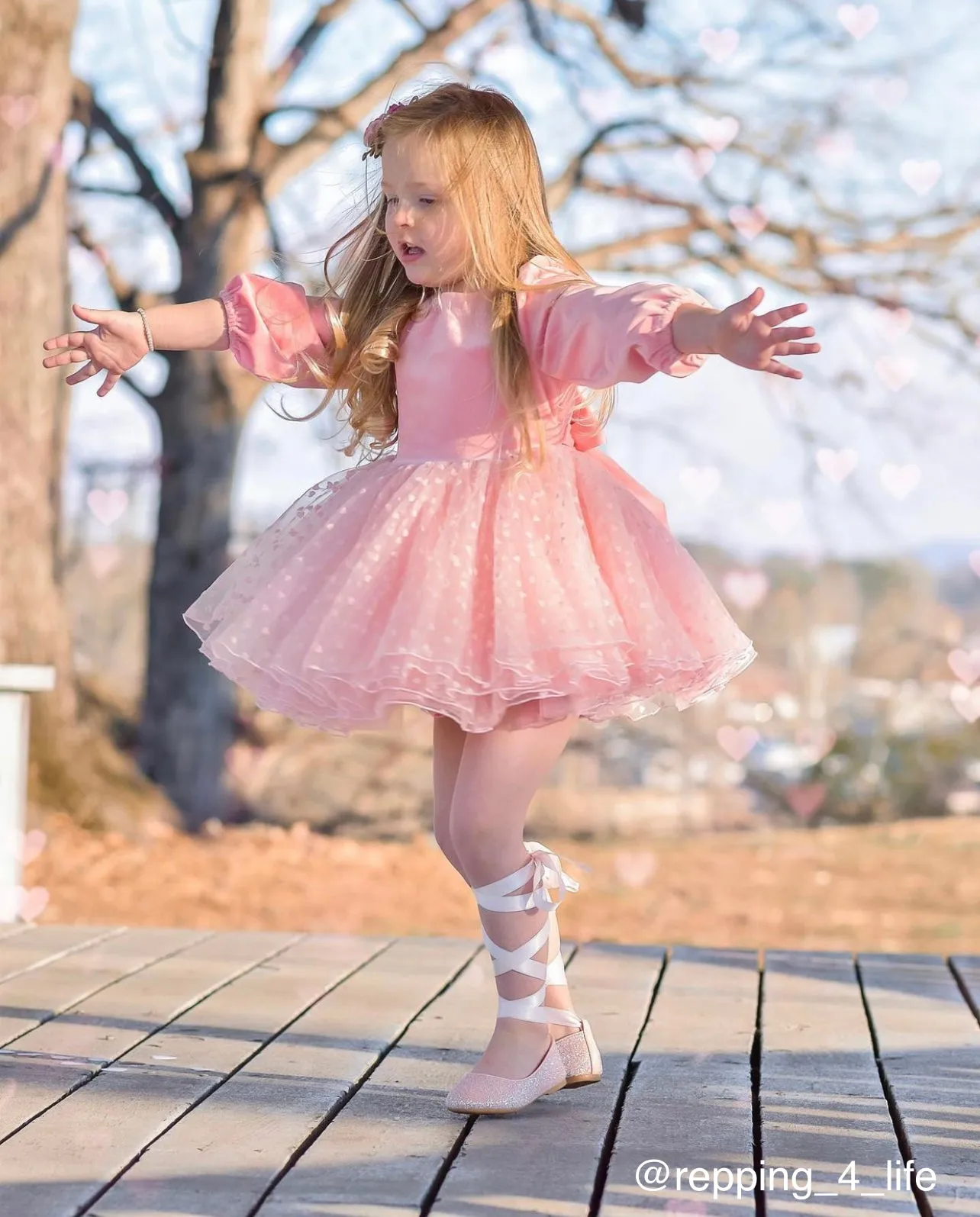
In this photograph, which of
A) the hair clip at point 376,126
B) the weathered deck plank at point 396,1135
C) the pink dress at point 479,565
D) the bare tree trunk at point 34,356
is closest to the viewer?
the weathered deck plank at point 396,1135

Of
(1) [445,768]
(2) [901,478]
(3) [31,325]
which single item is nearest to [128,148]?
(3) [31,325]

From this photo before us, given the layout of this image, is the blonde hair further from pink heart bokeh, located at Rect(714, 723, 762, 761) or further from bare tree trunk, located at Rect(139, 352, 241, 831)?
pink heart bokeh, located at Rect(714, 723, 762, 761)

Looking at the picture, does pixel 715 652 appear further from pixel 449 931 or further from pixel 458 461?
pixel 449 931

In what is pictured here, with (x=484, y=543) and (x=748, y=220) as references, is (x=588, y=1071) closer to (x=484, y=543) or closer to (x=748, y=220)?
(x=484, y=543)

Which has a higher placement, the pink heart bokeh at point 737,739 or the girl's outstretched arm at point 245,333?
the girl's outstretched arm at point 245,333

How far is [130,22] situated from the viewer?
5.97 meters

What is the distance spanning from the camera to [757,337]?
1684mm

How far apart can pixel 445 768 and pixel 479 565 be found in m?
0.33

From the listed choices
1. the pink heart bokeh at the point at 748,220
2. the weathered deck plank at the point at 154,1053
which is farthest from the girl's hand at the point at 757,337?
the pink heart bokeh at the point at 748,220

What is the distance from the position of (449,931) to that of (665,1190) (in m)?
3.77

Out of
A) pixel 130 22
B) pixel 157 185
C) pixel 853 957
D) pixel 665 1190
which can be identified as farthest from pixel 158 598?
pixel 665 1190

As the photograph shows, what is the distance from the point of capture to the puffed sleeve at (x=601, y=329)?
5.97 ft

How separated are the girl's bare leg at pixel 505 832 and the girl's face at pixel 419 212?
636 millimetres

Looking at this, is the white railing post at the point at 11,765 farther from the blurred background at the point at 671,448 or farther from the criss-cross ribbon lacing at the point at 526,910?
the blurred background at the point at 671,448
